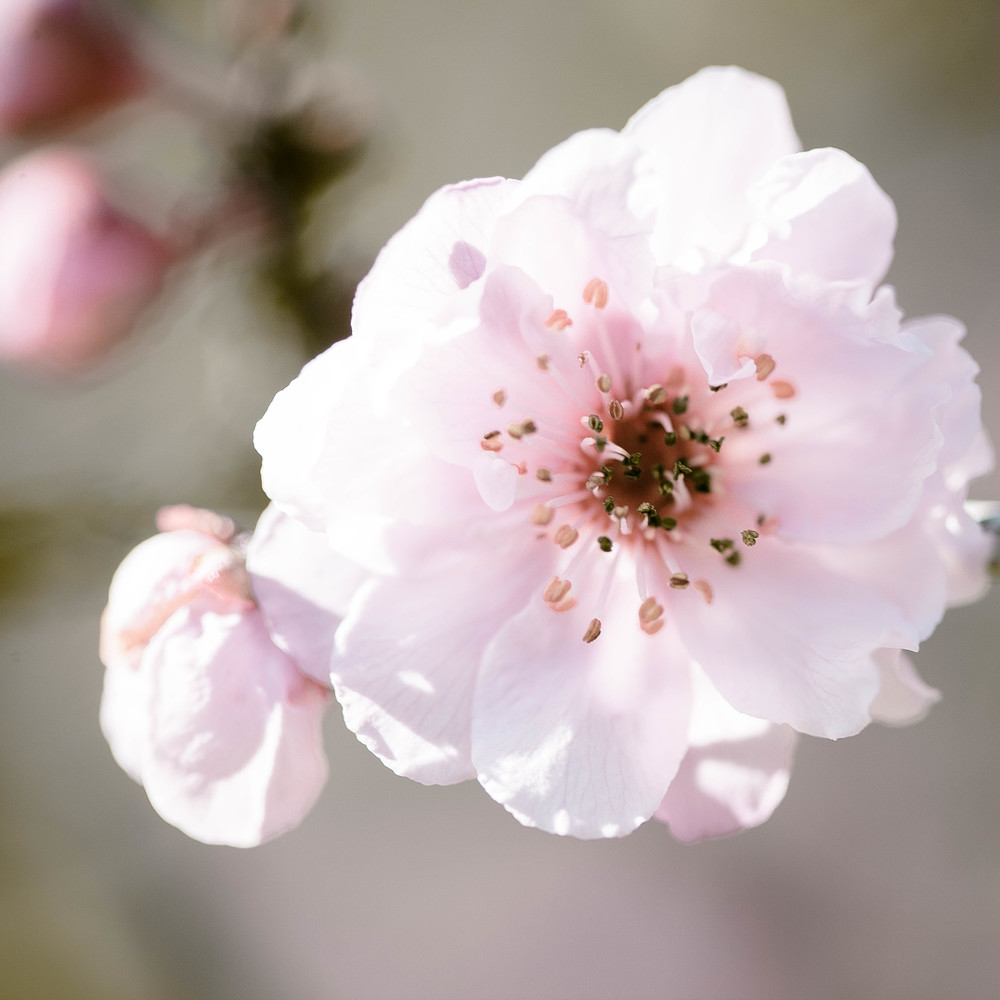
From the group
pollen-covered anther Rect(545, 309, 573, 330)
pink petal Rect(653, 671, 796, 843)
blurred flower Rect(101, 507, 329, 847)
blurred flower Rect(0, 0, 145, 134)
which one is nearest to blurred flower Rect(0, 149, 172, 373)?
blurred flower Rect(0, 0, 145, 134)

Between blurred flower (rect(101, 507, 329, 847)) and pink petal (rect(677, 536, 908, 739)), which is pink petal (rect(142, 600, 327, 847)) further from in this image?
pink petal (rect(677, 536, 908, 739))

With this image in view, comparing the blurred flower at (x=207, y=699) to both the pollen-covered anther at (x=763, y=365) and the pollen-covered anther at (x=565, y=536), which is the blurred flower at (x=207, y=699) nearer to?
the pollen-covered anther at (x=565, y=536)

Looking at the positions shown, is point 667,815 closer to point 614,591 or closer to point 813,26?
point 614,591

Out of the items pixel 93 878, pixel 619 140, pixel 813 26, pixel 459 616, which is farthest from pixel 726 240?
pixel 93 878

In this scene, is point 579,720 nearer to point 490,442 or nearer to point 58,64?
point 490,442

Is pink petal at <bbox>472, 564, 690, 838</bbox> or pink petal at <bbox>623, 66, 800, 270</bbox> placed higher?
pink petal at <bbox>623, 66, 800, 270</bbox>

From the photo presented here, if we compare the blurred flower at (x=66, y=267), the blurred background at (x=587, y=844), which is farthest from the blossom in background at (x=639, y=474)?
the blurred background at (x=587, y=844)

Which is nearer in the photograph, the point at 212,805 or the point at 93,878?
the point at 212,805
